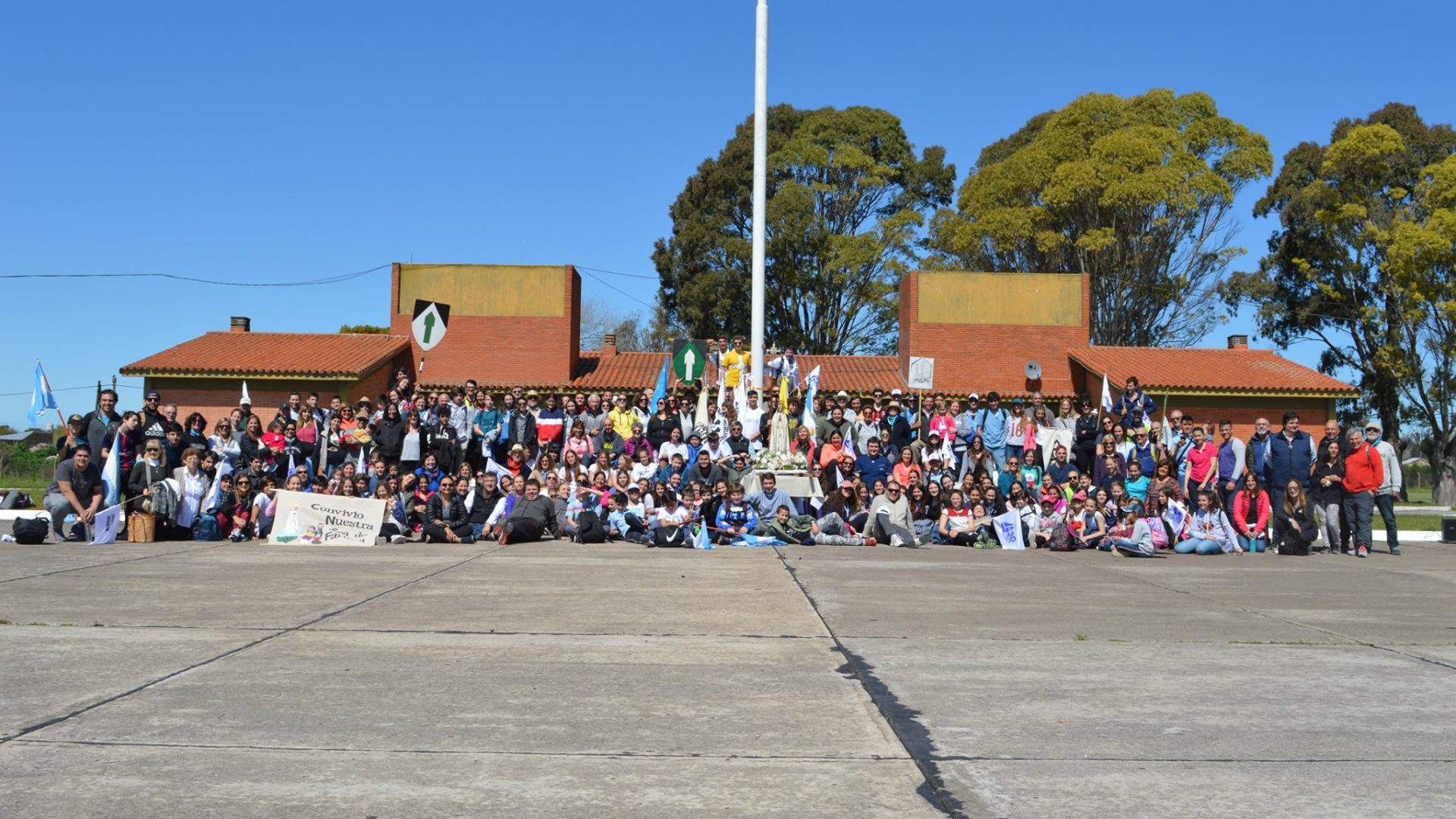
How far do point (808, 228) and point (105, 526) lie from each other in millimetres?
32081

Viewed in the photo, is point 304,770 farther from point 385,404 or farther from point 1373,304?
point 1373,304

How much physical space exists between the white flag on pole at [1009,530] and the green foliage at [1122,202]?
25275mm

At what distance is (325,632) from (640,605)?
8.33 feet

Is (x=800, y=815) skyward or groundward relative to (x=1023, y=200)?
groundward

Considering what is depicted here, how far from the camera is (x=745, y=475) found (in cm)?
1798

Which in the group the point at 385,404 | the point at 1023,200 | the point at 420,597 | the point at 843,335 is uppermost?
the point at 1023,200

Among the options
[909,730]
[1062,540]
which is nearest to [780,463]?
[1062,540]

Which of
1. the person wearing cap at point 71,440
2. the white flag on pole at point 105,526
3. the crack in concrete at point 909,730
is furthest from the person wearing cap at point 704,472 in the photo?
the crack in concrete at point 909,730

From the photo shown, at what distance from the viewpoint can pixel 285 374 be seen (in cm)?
2998

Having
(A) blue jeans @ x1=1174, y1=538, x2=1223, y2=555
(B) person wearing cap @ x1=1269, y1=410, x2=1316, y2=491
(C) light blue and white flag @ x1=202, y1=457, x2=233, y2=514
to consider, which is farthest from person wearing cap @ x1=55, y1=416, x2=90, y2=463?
(B) person wearing cap @ x1=1269, y1=410, x2=1316, y2=491

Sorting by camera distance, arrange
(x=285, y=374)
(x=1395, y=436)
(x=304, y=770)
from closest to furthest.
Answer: (x=304, y=770)
(x=285, y=374)
(x=1395, y=436)

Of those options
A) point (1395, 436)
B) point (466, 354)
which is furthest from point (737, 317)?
point (1395, 436)

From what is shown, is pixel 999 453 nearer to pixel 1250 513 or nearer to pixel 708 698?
pixel 1250 513

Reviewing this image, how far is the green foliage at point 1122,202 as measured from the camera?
39.6 metres
